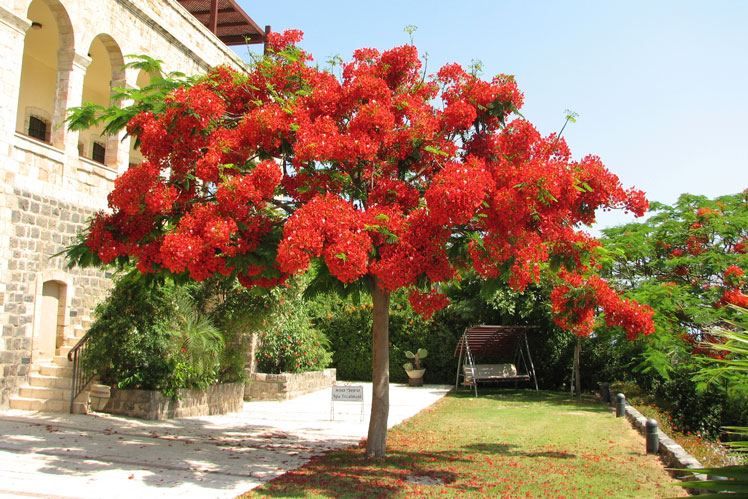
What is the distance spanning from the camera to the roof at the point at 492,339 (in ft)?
53.7

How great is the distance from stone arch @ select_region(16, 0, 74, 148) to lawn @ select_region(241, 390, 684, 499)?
8971 millimetres

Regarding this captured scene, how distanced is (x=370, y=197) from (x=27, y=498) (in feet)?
14.6

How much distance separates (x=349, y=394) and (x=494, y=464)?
3427 mm

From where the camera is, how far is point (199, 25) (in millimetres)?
16094

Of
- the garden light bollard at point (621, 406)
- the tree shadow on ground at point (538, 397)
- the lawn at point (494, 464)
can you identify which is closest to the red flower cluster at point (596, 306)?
the lawn at point (494, 464)

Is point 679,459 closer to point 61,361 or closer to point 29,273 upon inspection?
point 61,361

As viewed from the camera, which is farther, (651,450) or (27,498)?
(651,450)

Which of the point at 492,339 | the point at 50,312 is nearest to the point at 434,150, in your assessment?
the point at 50,312

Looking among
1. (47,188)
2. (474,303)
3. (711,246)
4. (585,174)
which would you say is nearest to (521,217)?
(585,174)

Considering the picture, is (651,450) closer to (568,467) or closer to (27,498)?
(568,467)

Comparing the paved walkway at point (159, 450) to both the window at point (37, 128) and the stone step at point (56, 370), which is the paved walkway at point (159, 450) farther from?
the window at point (37, 128)

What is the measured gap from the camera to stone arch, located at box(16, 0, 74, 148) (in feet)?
39.7

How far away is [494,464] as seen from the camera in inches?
303

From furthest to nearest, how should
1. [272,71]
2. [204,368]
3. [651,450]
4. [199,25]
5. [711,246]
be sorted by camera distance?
[199,25], [711,246], [204,368], [651,450], [272,71]
